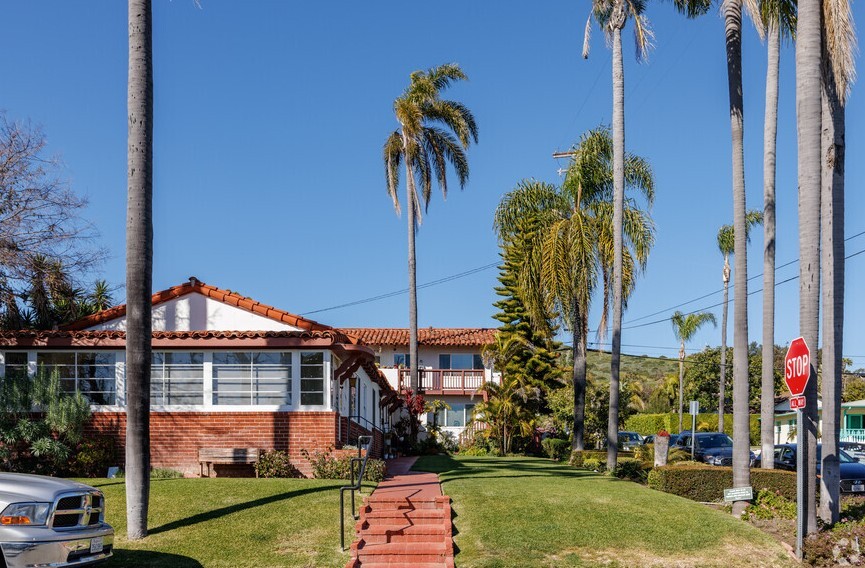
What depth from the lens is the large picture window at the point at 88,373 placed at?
20906 mm

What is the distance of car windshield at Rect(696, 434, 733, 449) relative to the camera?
3347 cm

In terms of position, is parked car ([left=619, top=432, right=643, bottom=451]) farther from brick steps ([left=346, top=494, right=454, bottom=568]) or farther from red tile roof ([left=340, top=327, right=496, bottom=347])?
brick steps ([left=346, top=494, right=454, bottom=568])

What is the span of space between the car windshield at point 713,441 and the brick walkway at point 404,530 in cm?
1907

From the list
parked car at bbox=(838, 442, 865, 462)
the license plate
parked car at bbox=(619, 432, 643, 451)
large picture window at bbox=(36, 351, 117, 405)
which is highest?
large picture window at bbox=(36, 351, 117, 405)

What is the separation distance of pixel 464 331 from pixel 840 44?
1419 inches

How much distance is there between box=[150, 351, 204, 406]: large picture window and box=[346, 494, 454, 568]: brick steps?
6.50 meters

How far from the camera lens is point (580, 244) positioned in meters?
27.9

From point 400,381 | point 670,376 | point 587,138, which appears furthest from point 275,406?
point 670,376

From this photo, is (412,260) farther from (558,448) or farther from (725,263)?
(725,263)

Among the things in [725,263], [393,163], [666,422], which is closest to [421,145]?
[393,163]

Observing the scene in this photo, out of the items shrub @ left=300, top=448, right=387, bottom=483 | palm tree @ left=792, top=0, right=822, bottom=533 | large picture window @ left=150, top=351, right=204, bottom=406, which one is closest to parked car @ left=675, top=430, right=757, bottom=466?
shrub @ left=300, top=448, right=387, bottom=483

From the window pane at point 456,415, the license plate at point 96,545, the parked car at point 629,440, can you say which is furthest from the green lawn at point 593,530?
the window pane at point 456,415

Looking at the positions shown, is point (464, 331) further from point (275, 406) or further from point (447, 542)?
point (447, 542)

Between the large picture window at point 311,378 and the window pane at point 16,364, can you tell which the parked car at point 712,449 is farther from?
the window pane at point 16,364
